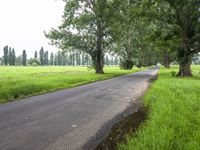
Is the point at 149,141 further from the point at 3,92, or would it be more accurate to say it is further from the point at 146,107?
the point at 3,92

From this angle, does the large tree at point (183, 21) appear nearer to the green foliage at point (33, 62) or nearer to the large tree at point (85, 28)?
the large tree at point (85, 28)

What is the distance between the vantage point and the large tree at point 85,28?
106 ft

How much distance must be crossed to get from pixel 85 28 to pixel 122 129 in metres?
27.7

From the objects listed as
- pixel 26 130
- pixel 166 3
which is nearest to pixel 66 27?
pixel 166 3

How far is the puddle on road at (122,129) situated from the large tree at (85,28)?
2475cm

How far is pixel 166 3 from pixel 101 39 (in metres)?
10.9

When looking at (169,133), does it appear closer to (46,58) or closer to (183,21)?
(183,21)

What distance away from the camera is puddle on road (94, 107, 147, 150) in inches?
212

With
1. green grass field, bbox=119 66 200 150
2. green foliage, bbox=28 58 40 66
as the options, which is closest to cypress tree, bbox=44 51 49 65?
green foliage, bbox=28 58 40 66

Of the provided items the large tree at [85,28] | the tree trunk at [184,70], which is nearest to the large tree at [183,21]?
the tree trunk at [184,70]

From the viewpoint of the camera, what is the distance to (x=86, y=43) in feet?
110

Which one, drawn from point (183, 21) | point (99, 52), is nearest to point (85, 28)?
point (99, 52)

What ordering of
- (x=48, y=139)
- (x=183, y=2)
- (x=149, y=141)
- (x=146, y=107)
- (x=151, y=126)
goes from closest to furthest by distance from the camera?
(x=149, y=141) < (x=48, y=139) < (x=151, y=126) < (x=146, y=107) < (x=183, y=2)

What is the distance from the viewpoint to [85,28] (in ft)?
109
